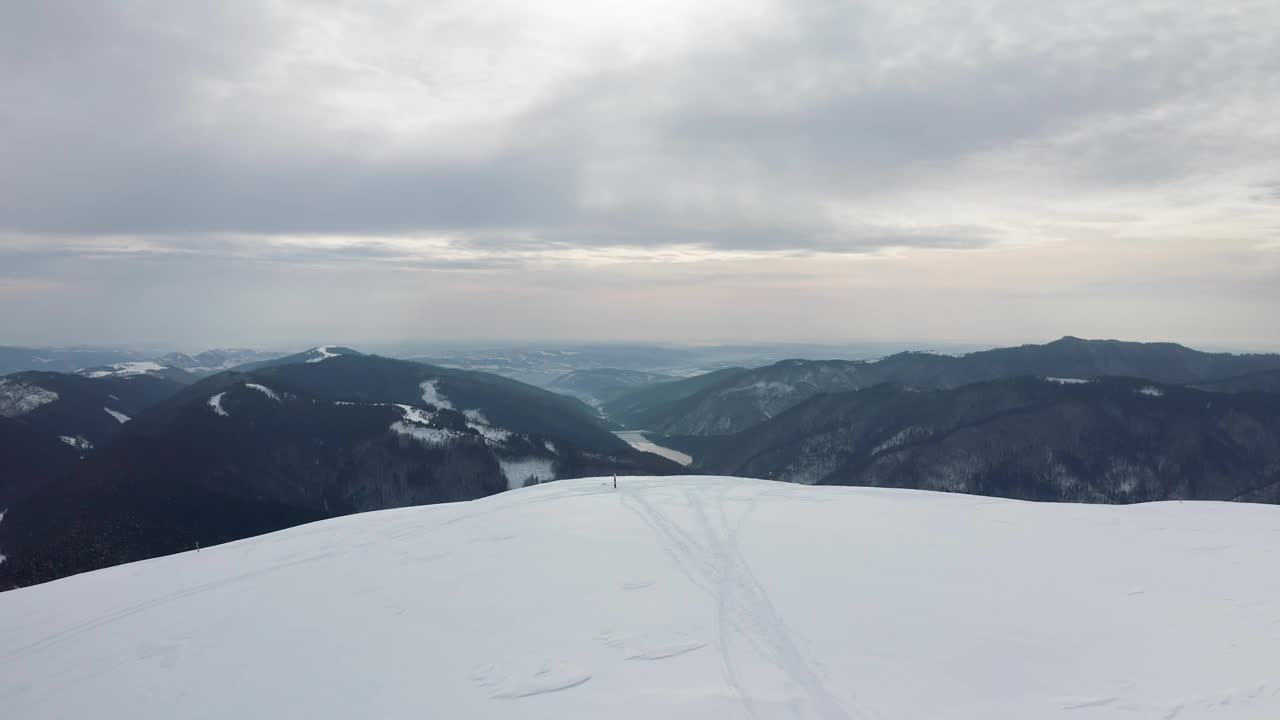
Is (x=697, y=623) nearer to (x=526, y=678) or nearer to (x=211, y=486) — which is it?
(x=526, y=678)

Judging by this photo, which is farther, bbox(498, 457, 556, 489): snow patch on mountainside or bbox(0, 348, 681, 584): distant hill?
bbox(498, 457, 556, 489): snow patch on mountainside

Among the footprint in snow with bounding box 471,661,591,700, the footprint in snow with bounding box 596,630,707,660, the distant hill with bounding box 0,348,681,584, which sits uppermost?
the footprint in snow with bounding box 596,630,707,660

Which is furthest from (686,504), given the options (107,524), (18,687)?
(107,524)

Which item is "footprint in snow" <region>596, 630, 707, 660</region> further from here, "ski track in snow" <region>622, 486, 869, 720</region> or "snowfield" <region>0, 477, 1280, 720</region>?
"ski track in snow" <region>622, 486, 869, 720</region>

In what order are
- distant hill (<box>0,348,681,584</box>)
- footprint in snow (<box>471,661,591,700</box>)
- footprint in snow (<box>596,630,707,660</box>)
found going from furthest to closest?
distant hill (<box>0,348,681,584</box>) < footprint in snow (<box>596,630,707,660</box>) < footprint in snow (<box>471,661,591,700</box>)

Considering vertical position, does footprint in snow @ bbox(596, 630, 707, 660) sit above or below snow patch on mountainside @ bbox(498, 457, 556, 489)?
above

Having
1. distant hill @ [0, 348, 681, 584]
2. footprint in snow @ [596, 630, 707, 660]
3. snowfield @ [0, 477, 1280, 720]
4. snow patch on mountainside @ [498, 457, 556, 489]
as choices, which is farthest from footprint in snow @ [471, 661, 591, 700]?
snow patch on mountainside @ [498, 457, 556, 489]

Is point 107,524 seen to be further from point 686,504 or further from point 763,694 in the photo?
point 763,694

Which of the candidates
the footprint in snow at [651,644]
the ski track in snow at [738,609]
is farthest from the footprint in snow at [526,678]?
the ski track in snow at [738,609]
